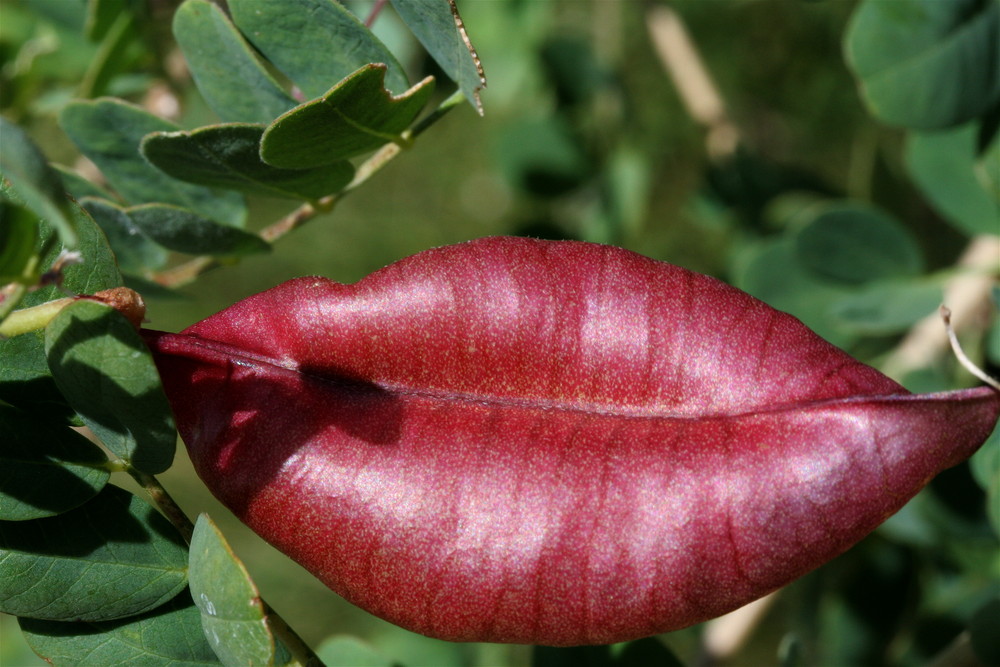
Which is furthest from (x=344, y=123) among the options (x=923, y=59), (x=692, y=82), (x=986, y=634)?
(x=692, y=82)

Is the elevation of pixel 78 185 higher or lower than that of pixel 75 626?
higher

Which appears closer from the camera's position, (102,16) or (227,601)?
(227,601)

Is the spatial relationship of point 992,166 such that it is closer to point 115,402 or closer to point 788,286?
point 788,286

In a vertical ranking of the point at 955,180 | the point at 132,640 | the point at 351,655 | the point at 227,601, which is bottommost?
the point at 351,655

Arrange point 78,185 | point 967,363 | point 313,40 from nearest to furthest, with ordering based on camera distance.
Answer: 1. point 967,363
2. point 313,40
3. point 78,185

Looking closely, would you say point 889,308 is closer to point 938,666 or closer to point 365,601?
point 938,666

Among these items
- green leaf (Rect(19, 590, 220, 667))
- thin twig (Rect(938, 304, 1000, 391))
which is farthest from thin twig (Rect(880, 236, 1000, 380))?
green leaf (Rect(19, 590, 220, 667))

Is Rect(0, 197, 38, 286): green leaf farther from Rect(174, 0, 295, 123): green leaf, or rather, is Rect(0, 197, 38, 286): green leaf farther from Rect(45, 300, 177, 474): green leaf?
Rect(174, 0, 295, 123): green leaf

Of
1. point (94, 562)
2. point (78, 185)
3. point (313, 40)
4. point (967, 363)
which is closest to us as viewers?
point (967, 363)
